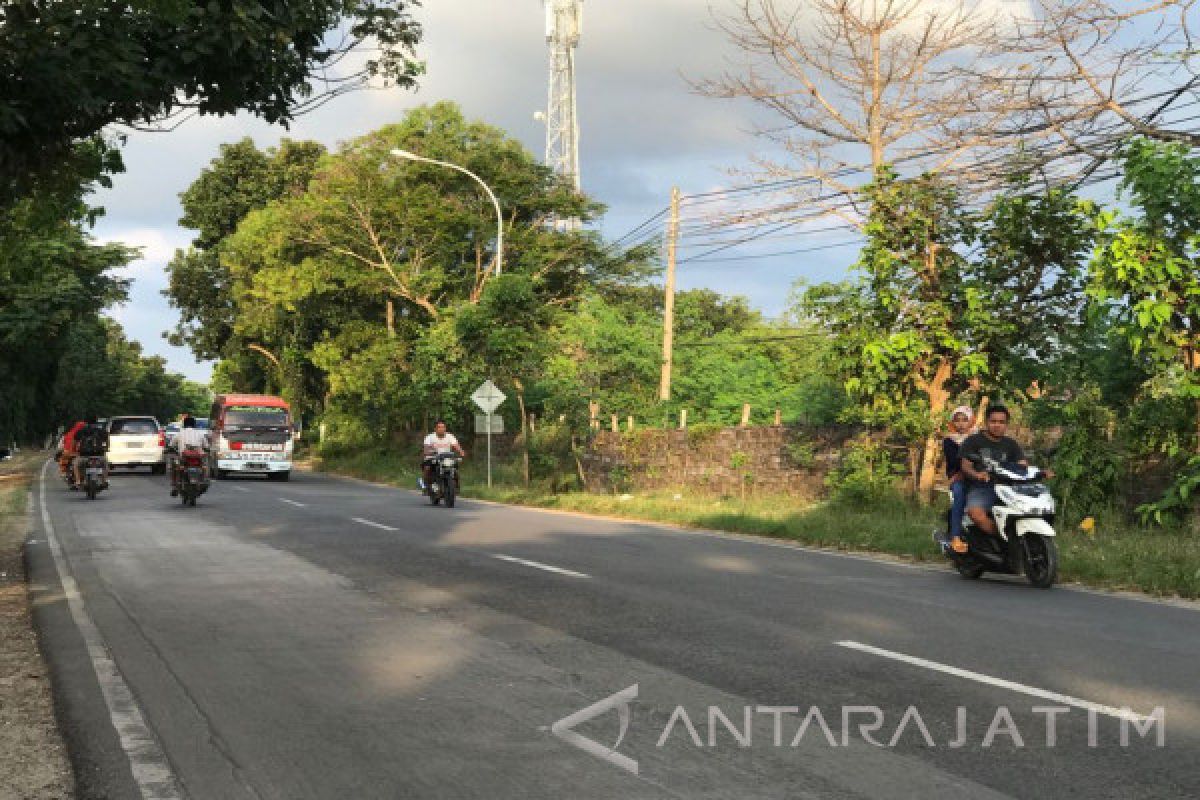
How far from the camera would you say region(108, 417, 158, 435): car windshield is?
121ft

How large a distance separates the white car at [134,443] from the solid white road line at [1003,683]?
3295 centimetres

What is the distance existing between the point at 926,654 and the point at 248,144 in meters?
57.1

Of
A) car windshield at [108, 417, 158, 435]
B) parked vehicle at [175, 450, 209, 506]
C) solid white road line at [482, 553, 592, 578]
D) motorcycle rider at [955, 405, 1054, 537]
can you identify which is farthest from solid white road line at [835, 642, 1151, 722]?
car windshield at [108, 417, 158, 435]

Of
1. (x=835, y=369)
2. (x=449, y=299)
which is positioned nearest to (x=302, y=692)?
(x=835, y=369)

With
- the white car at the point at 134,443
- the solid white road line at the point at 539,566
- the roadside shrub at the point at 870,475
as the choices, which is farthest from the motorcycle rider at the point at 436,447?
the white car at the point at 134,443

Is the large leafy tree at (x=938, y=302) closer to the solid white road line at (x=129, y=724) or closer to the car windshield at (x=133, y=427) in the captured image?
the solid white road line at (x=129, y=724)

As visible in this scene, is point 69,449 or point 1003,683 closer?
point 1003,683

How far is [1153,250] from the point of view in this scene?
540 inches

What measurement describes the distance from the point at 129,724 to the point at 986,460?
8.18 metres

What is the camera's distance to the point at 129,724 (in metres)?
5.91

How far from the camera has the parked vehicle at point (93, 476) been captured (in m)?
24.3

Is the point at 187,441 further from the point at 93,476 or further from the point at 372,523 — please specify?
the point at 372,523

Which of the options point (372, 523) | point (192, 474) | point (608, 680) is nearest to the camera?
point (608, 680)

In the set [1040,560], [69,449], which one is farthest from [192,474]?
[1040,560]
